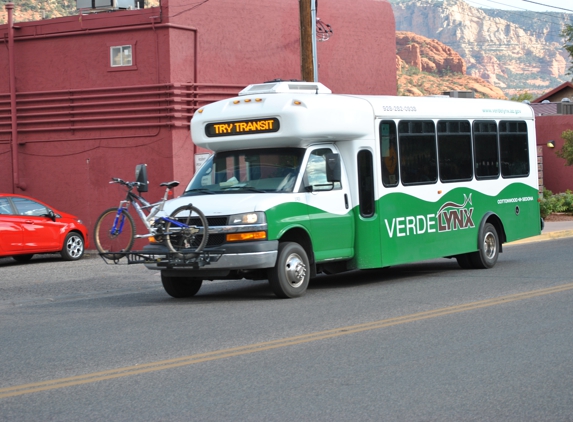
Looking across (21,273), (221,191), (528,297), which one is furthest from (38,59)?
(528,297)

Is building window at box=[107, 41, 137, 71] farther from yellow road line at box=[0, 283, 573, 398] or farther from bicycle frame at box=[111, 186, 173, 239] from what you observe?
yellow road line at box=[0, 283, 573, 398]

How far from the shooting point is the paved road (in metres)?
6.36

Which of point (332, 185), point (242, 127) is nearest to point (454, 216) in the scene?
point (332, 185)

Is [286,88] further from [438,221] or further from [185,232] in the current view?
[438,221]

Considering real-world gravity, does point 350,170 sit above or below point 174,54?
below

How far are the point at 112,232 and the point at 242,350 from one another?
4323mm

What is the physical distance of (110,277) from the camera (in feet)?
53.4

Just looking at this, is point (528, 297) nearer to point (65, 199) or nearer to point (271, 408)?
point (271, 408)

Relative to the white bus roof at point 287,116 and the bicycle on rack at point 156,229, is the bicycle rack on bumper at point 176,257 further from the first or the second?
the white bus roof at point 287,116

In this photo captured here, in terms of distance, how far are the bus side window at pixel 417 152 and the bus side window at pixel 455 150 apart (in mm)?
219

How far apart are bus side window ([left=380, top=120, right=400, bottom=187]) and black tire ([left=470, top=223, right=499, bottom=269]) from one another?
8.45 feet

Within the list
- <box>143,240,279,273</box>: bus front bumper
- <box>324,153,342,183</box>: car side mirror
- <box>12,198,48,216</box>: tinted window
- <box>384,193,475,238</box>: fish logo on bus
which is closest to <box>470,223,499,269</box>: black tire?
<box>384,193,475,238</box>: fish logo on bus

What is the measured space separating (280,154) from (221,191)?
39.4 inches

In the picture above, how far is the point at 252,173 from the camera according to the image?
12477 mm
